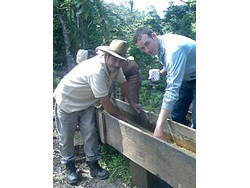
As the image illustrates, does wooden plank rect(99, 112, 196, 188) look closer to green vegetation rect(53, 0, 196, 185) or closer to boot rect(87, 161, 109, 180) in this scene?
boot rect(87, 161, 109, 180)

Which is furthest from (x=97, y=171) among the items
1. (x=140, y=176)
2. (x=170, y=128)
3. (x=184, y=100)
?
(x=184, y=100)

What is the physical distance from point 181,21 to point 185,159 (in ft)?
15.4

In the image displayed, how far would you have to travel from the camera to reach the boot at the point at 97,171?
271 centimetres

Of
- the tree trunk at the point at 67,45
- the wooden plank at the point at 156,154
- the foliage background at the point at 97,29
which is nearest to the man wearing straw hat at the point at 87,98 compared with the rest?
the wooden plank at the point at 156,154

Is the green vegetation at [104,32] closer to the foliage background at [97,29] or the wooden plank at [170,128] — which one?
the foliage background at [97,29]

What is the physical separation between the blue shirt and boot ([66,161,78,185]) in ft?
3.63

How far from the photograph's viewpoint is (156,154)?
6.52 ft

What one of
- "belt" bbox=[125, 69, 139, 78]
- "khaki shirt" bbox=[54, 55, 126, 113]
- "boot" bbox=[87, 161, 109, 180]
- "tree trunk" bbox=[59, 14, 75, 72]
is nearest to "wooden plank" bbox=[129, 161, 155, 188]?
"boot" bbox=[87, 161, 109, 180]
